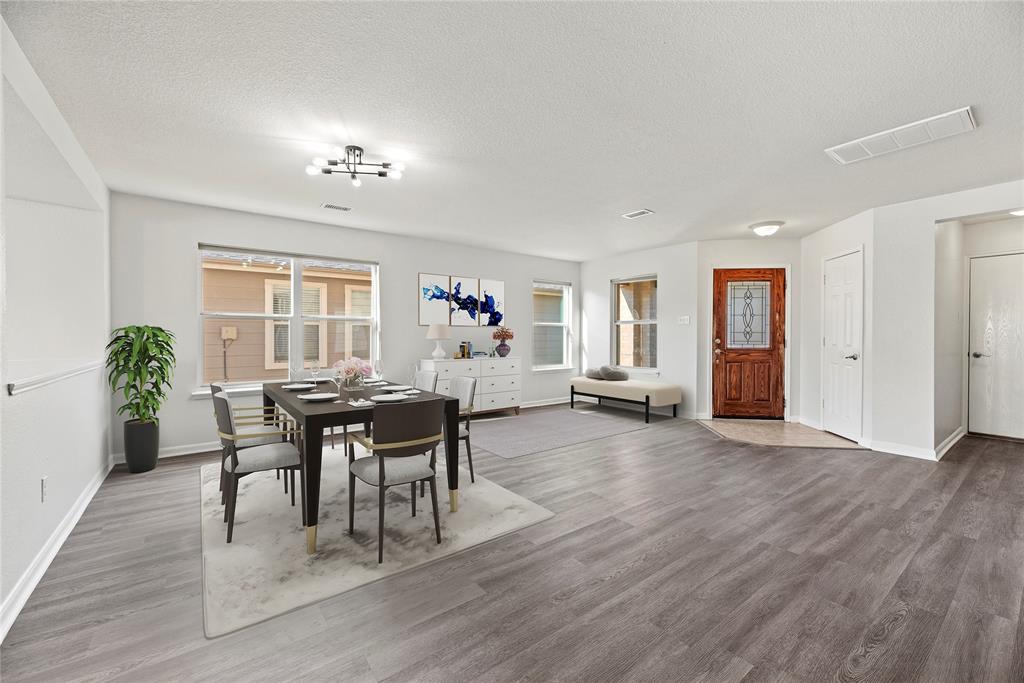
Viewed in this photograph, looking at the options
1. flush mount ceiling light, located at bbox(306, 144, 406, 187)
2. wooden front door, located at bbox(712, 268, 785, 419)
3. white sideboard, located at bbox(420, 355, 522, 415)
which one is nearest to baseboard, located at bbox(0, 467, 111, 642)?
flush mount ceiling light, located at bbox(306, 144, 406, 187)

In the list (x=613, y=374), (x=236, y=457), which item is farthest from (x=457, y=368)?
(x=236, y=457)

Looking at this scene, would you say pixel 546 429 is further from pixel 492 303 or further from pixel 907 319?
pixel 907 319

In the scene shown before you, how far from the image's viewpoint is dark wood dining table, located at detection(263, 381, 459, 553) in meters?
2.44

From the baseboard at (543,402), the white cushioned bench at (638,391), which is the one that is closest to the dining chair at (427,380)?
the baseboard at (543,402)

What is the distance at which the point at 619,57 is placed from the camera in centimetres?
212

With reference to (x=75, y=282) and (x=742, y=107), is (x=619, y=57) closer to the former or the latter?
(x=742, y=107)

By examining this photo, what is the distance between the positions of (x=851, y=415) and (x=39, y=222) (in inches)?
311

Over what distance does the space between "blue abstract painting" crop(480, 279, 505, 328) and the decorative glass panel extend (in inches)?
133

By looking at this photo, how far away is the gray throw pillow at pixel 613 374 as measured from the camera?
7.04m

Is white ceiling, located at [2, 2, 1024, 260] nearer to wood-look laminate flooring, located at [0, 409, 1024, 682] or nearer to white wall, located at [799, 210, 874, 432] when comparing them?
white wall, located at [799, 210, 874, 432]

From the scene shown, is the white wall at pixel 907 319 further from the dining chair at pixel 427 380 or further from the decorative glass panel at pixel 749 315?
the dining chair at pixel 427 380

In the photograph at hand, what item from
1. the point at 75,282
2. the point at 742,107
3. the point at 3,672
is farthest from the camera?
the point at 75,282

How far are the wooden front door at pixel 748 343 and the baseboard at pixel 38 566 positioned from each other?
6727 mm

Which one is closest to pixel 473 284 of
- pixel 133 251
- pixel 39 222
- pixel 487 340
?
pixel 487 340
